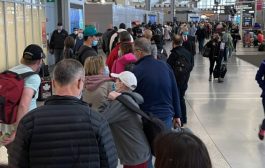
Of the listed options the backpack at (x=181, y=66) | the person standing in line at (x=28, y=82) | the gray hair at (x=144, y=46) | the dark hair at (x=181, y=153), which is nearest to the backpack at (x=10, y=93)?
the person standing in line at (x=28, y=82)

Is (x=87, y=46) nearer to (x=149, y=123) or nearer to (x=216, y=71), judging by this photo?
(x=149, y=123)

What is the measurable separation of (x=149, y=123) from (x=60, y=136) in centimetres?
138

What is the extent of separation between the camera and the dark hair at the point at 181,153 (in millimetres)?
1815

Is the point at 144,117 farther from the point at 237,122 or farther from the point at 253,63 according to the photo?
the point at 253,63

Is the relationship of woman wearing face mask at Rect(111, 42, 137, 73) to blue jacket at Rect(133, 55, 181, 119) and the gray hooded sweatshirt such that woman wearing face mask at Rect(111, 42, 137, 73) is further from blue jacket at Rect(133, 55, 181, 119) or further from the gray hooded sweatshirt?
the gray hooded sweatshirt

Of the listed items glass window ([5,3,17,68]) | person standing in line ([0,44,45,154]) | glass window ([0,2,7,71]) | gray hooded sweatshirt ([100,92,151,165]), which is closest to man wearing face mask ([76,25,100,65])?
person standing in line ([0,44,45,154])

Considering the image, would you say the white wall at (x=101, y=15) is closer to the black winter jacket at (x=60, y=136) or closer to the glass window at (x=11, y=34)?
the glass window at (x=11, y=34)

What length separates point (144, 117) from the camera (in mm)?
4012

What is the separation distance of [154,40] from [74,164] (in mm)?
7885

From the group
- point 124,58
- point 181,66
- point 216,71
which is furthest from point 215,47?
point 124,58

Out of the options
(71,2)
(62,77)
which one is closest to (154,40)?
(62,77)

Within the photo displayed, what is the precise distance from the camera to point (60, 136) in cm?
285

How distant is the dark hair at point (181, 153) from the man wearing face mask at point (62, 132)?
1024 mm

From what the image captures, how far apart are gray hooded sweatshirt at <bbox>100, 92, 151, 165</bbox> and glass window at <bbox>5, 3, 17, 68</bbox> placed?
741cm
